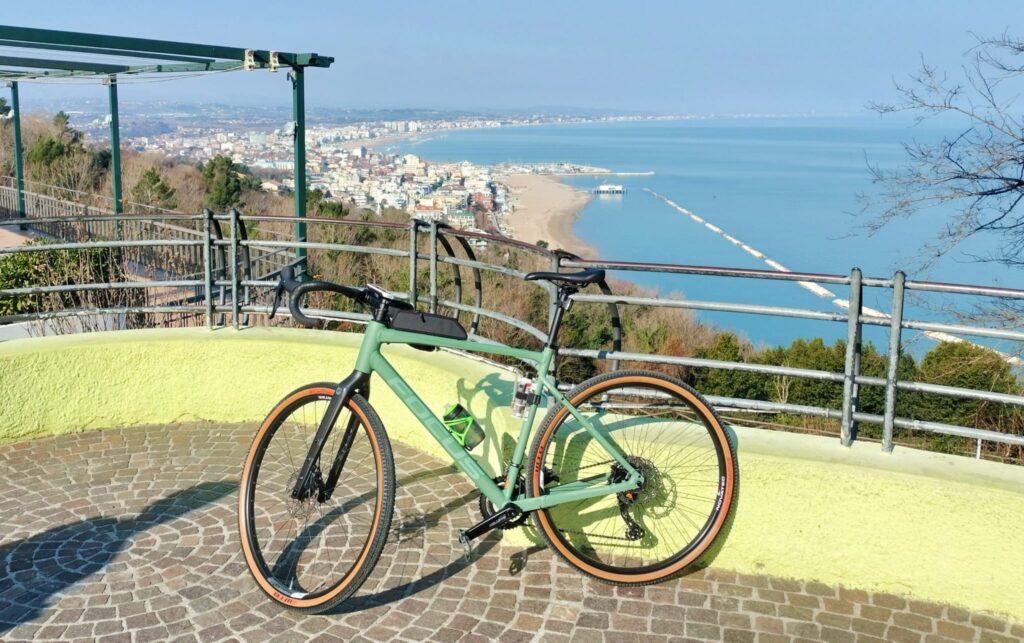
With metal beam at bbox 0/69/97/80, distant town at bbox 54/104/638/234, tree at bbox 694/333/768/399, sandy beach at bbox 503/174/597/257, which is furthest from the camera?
sandy beach at bbox 503/174/597/257

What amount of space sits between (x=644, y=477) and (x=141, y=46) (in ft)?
22.7

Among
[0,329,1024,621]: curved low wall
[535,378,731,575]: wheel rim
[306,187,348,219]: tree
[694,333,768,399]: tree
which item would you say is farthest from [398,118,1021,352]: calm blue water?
[306,187,348,219]: tree

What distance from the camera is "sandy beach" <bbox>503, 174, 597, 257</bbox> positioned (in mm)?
47781

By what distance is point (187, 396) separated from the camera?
→ 233 inches

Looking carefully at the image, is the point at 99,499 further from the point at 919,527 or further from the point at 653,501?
the point at 919,527

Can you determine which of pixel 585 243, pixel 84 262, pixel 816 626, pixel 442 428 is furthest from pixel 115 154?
pixel 585 243

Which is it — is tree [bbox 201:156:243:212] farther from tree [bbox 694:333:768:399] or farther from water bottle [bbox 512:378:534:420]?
water bottle [bbox 512:378:534:420]

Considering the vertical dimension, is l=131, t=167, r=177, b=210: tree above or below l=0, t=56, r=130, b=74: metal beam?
below

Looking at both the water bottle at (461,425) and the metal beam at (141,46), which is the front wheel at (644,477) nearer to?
the water bottle at (461,425)

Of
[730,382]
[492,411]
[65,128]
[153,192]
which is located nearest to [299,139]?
[492,411]

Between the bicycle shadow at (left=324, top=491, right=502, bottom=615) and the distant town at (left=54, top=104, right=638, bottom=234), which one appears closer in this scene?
the bicycle shadow at (left=324, top=491, right=502, bottom=615)

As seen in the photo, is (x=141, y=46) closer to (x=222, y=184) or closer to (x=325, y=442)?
(x=325, y=442)

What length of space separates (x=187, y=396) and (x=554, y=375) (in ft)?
9.36

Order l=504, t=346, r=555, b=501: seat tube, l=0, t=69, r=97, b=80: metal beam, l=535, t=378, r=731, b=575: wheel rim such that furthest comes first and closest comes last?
1. l=0, t=69, r=97, b=80: metal beam
2. l=535, t=378, r=731, b=575: wheel rim
3. l=504, t=346, r=555, b=501: seat tube
